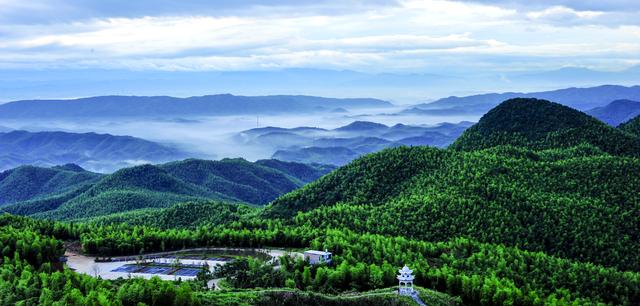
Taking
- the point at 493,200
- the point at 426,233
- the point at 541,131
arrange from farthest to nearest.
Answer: the point at 541,131 → the point at 493,200 → the point at 426,233

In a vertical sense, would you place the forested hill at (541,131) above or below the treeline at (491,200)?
above

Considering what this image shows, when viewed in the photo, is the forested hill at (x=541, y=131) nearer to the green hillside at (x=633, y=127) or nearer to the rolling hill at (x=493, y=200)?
the rolling hill at (x=493, y=200)

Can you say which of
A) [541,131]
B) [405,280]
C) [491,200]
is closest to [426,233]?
[491,200]

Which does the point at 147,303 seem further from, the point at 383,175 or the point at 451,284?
the point at 383,175

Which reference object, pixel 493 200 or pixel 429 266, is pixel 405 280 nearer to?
pixel 429 266

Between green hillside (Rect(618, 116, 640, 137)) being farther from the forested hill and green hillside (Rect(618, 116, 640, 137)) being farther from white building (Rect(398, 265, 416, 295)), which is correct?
white building (Rect(398, 265, 416, 295))

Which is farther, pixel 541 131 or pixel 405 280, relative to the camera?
pixel 541 131

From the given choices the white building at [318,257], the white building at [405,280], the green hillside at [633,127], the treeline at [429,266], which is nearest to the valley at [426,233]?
the treeline at [429,266]

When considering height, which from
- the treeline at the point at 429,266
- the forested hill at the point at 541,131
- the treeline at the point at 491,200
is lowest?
the treeline at the point at 429,266

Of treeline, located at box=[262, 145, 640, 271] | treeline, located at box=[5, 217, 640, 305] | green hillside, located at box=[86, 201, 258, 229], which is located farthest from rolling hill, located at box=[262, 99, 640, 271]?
green hillside, located at box=[86, 201, 258, 229]
